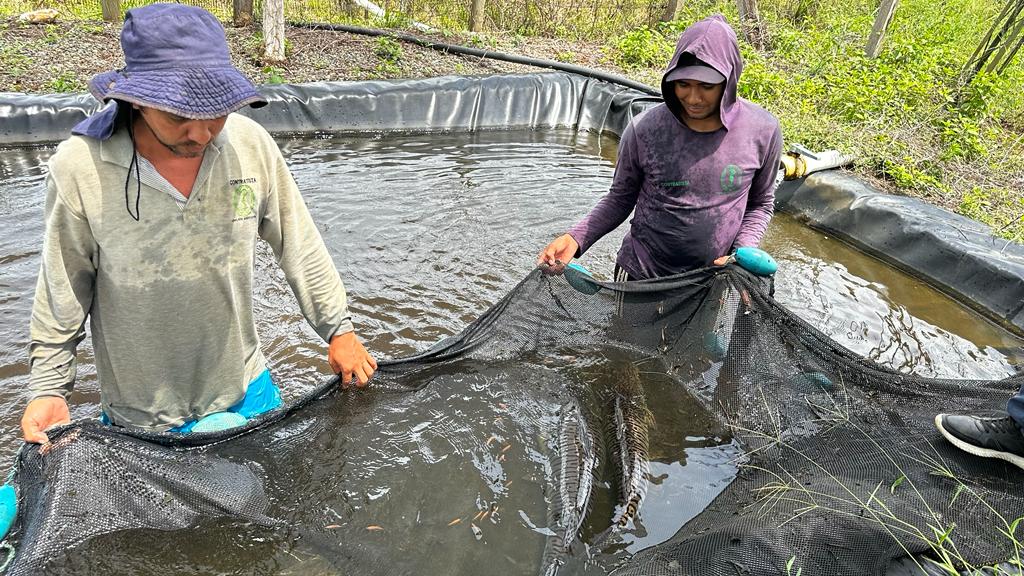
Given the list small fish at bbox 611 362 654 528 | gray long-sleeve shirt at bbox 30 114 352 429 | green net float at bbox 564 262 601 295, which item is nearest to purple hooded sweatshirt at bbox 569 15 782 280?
green net float at bbox 564 262 601 295

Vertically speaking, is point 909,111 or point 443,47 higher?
point 909,111

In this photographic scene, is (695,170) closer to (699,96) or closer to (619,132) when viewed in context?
(699,96)

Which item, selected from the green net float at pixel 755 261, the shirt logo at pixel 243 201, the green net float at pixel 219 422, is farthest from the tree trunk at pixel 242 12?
the green net float at pixel 755 261

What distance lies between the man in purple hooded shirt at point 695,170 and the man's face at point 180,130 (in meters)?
1.46

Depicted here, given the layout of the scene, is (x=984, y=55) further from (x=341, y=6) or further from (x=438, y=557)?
(x=341, y=6)

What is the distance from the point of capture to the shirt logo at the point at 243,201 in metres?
1.76

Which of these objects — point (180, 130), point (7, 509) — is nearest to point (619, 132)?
point (180, 130)

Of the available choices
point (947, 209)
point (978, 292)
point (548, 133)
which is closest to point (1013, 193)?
point (947, 209)

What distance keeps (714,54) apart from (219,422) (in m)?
2.15

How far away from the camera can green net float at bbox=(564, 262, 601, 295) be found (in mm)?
2719

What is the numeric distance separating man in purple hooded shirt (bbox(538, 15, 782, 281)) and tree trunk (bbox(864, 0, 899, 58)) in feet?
25.3

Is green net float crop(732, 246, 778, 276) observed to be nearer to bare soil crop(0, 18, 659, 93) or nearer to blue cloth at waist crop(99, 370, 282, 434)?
blue cloth at waist crop(99, 370, 282, 434)

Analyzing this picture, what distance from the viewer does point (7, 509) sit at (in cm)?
155

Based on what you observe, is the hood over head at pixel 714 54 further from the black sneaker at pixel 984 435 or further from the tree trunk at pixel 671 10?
the tree trunk at pixel 671 10
